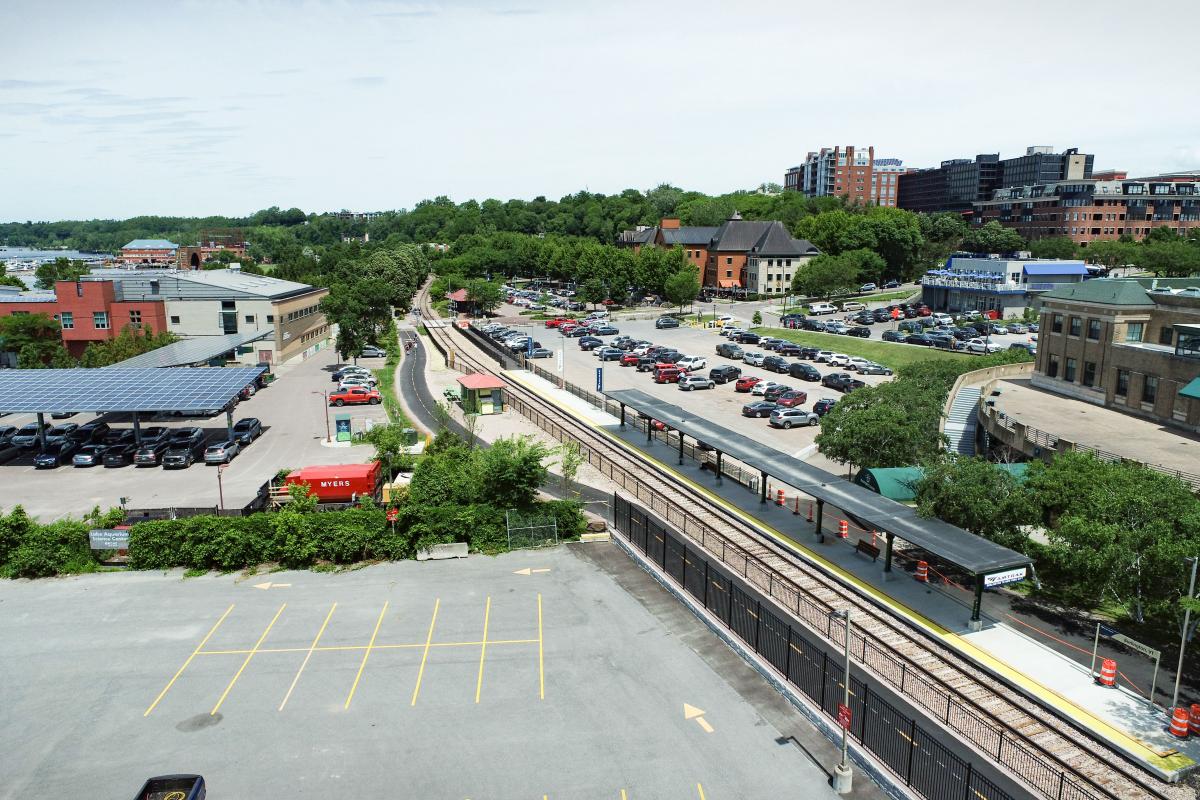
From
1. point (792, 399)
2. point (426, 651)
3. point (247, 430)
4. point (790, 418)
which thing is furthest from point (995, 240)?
point (426, 651)

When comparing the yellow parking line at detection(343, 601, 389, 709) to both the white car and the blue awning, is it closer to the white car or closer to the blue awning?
the white car

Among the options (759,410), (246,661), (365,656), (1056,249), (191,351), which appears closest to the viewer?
(246,661)

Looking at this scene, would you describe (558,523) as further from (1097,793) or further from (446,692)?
(1097,793)

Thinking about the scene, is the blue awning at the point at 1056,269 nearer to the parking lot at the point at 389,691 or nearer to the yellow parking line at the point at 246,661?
the parking lot at the point at 389,691

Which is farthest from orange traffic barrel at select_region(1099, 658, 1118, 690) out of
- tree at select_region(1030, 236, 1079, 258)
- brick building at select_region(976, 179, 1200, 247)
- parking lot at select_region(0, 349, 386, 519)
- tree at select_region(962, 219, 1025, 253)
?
brick building at select_region(976, 179, 1200, 247)

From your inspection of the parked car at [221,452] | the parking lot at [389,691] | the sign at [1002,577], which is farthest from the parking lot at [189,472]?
the sign at [1002,577]

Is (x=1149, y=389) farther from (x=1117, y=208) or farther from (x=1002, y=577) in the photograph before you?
(x=1117, y=208)

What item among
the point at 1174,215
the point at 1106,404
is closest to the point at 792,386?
the point at 1106,404
